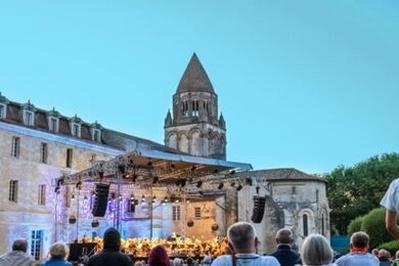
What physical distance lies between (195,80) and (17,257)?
58.5 metres

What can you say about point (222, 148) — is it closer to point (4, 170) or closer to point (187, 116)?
point (187, 116)

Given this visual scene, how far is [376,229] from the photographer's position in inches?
A: 1344

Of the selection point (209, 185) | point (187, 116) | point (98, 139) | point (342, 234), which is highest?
point (187, 116)

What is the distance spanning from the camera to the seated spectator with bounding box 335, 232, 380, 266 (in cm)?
588

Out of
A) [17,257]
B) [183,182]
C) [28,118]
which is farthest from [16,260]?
[28,118]

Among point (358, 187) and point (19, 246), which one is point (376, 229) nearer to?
point (358, 187)

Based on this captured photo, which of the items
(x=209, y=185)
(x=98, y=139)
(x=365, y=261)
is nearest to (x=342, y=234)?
(x=209, y=185)

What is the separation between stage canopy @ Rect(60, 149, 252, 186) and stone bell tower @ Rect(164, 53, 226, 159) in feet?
108

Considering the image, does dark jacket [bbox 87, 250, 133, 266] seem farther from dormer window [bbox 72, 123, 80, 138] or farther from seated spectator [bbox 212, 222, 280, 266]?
dormer window [bbox 72, 123, 80, 138]

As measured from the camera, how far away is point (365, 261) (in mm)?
5871

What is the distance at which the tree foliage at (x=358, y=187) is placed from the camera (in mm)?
55719

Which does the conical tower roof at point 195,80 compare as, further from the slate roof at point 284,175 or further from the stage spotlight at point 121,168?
Result: the stage spotlight at point 121,168

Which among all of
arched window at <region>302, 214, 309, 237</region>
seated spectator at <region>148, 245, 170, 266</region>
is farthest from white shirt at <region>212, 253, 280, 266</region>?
arched window at <region>302, 214, 309, 237</region>

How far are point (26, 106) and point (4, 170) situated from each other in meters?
4.29
